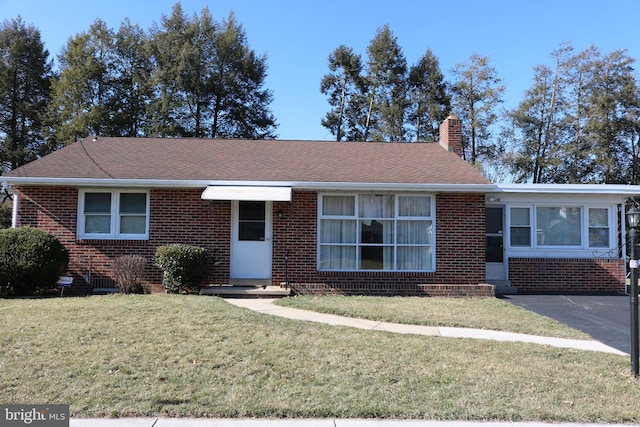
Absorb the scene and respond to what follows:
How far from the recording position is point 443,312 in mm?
8844

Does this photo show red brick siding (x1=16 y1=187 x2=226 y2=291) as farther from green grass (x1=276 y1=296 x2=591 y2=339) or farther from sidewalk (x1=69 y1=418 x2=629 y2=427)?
sidewalk (x1=69 y1=418 x2=629 y2=427)

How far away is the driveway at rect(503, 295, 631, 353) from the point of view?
7.35 metres

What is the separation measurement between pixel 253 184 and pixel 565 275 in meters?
8.91

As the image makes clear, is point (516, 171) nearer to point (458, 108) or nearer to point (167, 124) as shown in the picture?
point (458, 108)

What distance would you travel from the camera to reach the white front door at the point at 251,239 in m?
11.7

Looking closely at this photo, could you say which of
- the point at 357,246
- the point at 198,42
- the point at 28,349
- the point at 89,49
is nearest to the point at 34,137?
the point at 89,49

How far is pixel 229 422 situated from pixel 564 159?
2984 cm

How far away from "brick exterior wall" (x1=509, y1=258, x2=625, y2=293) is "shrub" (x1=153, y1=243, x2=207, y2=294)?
8429 mm

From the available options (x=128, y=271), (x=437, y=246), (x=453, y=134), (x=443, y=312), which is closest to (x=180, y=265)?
(x=128, y=271)

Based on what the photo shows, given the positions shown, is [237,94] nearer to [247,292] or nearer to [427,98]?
[427,98]

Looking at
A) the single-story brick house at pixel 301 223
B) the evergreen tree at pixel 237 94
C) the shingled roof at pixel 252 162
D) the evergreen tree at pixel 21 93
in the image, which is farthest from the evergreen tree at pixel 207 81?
the single-story brick house at pixel 301 223

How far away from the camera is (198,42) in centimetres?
3177

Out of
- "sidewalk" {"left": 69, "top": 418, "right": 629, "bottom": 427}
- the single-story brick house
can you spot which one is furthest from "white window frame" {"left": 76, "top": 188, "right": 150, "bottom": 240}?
"sidewalk" {"left": 69, "top": 418, "right": 629, "bottom": 427}

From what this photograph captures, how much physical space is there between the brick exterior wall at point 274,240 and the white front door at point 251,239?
172mm
